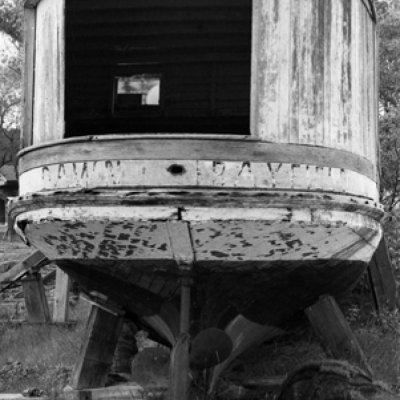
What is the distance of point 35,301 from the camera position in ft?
36.6

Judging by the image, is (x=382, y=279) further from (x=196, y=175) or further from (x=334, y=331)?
(x=196, y=175)

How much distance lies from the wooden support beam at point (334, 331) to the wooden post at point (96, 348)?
168cm

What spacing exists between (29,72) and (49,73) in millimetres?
313

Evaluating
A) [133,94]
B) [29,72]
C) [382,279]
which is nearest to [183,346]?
[29,72]

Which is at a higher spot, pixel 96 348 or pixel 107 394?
pixel 96 348

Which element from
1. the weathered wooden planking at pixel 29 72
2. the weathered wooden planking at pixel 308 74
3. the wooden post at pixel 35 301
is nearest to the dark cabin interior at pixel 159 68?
the wooden post at pixel 35 301

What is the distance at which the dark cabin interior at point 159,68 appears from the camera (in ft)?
34.2

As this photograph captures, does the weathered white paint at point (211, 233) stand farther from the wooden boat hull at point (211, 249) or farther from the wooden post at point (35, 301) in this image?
the wooden post at point (35, 301)

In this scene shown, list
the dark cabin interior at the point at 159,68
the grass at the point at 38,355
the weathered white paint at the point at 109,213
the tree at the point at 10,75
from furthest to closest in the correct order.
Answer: the tree at the point at 10,75
the dark cabin interior at the point at 159,68
the grass at the point at 38,355
the weathered white paint at the point at 109,213

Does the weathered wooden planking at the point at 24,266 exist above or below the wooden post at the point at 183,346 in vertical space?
above

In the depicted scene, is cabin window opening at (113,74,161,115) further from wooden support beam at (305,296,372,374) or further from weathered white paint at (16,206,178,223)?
weathered white paint at (16,206,178,223)

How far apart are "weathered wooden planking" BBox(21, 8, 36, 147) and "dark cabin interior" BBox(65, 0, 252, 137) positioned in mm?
3054

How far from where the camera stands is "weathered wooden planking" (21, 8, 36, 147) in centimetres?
648

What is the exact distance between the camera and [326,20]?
19.8 feet
